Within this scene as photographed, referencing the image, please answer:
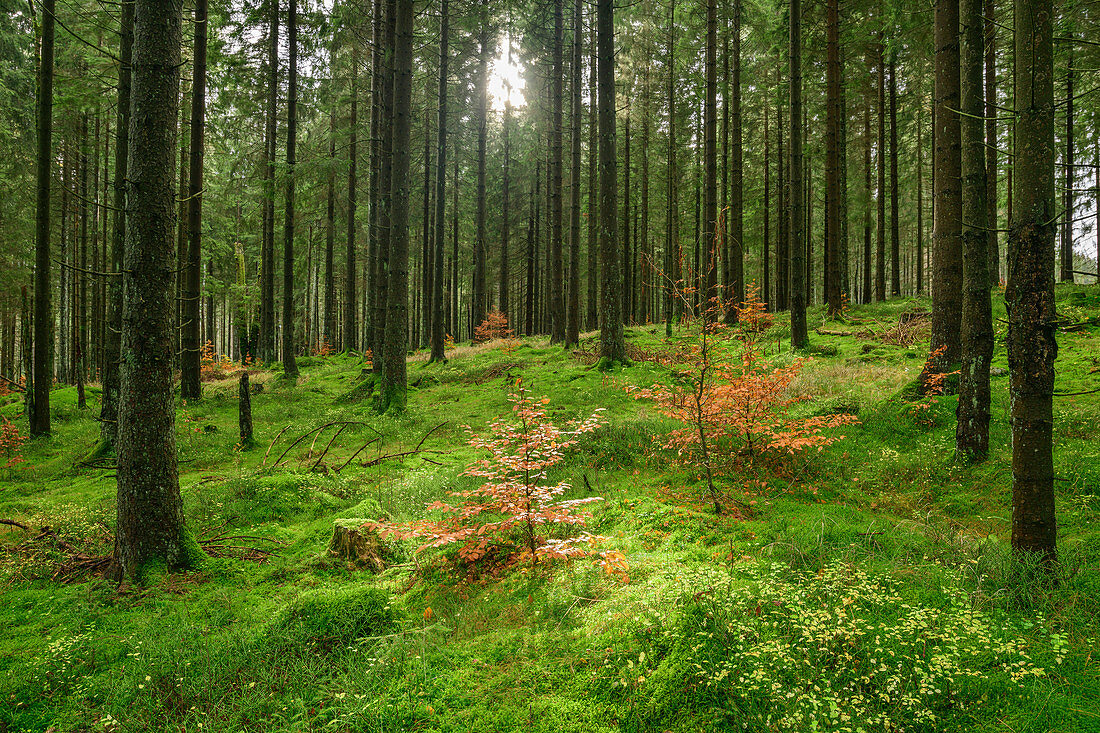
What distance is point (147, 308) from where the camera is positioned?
168 inches

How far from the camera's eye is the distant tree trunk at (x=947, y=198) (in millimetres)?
6762

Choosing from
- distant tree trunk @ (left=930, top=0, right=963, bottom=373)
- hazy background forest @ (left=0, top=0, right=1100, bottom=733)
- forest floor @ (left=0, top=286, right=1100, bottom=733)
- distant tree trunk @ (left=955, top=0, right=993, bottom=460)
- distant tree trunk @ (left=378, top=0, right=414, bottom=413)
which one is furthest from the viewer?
distant tree trunk @ (left=378, top=0, right=414, bottom=413)

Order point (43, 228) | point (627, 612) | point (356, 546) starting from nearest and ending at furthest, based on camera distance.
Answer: point (627, 612) < point (356, 546) < point (43, 228)

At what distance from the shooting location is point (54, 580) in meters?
4.32

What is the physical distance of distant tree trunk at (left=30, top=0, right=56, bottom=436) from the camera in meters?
9.34

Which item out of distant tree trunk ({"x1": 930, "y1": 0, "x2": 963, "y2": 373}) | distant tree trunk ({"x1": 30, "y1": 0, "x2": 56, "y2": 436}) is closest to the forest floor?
distant tree trunk ({"x1": 930, "y1": 0, "x2": 963, "y2": 373})

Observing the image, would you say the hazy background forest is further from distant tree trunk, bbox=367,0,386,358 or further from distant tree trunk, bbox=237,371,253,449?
distant tree trunk, bbox=367,0,386,358

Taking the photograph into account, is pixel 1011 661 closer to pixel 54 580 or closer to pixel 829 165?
pixel 54 580

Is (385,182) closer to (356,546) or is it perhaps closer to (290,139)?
(290,139)

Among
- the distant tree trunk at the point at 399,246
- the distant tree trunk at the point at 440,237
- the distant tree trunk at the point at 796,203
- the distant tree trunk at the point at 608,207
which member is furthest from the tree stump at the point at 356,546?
the distant tree trunk at the point at 440,237

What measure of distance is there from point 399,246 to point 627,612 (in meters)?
10.2

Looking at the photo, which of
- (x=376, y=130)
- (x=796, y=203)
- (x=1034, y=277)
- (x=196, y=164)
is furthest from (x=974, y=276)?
(x=376, y=130)

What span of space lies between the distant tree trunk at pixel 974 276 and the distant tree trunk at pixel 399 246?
10050mm

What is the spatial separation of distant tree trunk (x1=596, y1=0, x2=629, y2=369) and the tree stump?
7.78m
